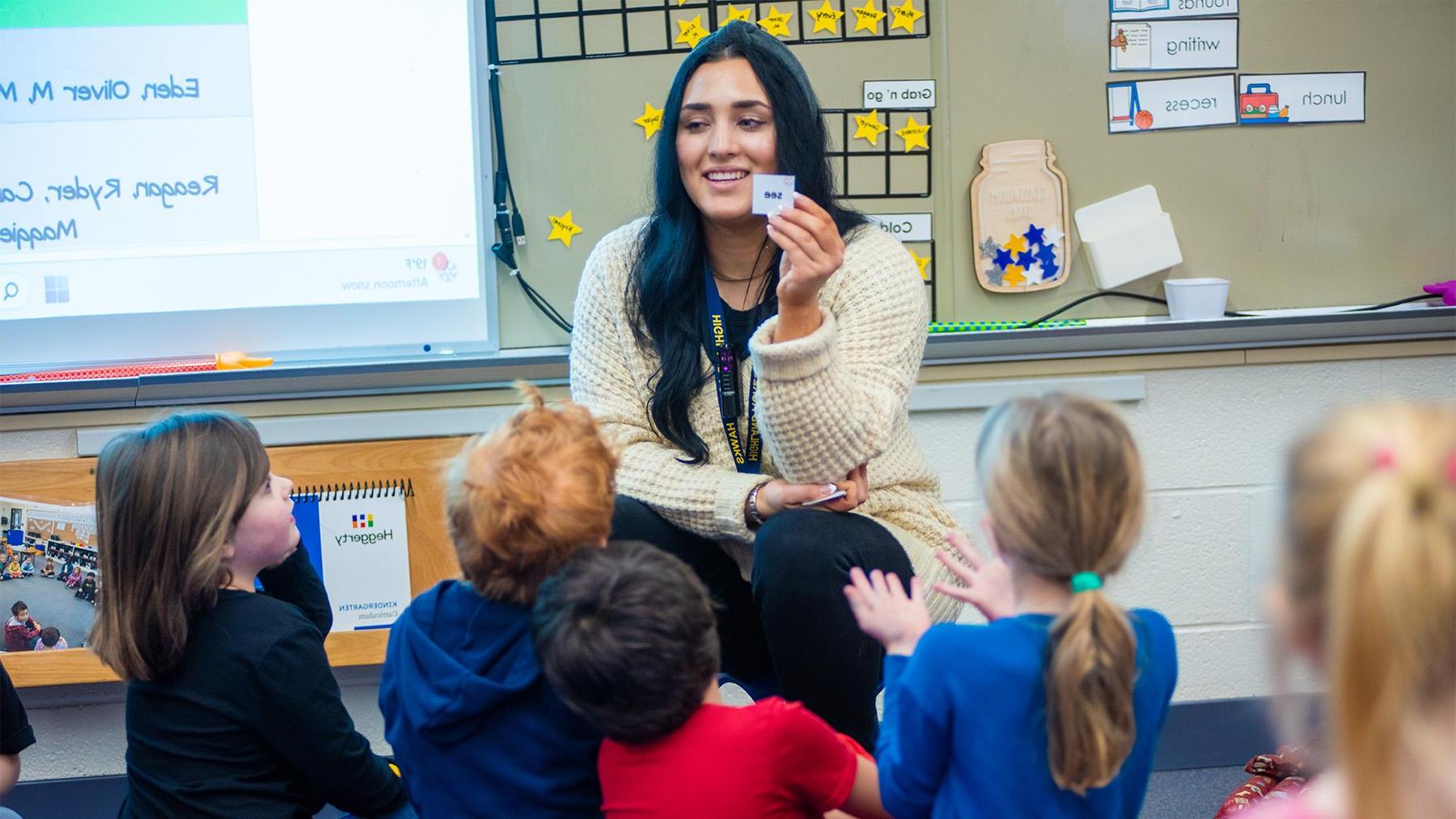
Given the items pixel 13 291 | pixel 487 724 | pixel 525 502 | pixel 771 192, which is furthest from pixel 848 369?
pixel 13 291

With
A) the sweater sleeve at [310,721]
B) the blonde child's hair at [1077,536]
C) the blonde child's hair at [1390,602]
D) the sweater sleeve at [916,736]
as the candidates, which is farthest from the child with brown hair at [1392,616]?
the sweater sleeve at [310,721]

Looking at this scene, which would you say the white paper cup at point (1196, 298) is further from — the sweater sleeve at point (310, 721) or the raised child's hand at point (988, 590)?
the sweater sleeve at point (310, 721)

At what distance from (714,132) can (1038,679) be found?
1052 mm

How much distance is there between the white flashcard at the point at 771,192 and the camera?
5.72 ft

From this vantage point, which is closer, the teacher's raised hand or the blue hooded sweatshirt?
the blue hooded sweatshirt

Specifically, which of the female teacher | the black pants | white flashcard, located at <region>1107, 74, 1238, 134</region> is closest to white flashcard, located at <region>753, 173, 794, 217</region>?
the female teacher

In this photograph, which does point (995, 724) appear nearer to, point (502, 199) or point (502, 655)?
point (502, 655)

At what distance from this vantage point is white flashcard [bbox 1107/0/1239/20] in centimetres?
236

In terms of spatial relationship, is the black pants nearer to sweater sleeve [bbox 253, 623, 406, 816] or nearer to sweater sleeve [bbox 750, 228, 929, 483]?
sweater sleeve [bbox 750, 228, 929, 483]

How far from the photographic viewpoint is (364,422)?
90.3 inches

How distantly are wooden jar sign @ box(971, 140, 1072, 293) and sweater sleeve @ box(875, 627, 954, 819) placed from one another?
129cm

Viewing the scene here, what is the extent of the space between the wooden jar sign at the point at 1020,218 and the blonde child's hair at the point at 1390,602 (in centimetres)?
166

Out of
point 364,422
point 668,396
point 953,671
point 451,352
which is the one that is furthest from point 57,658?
point 953,671

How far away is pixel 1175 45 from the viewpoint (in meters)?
2.36
